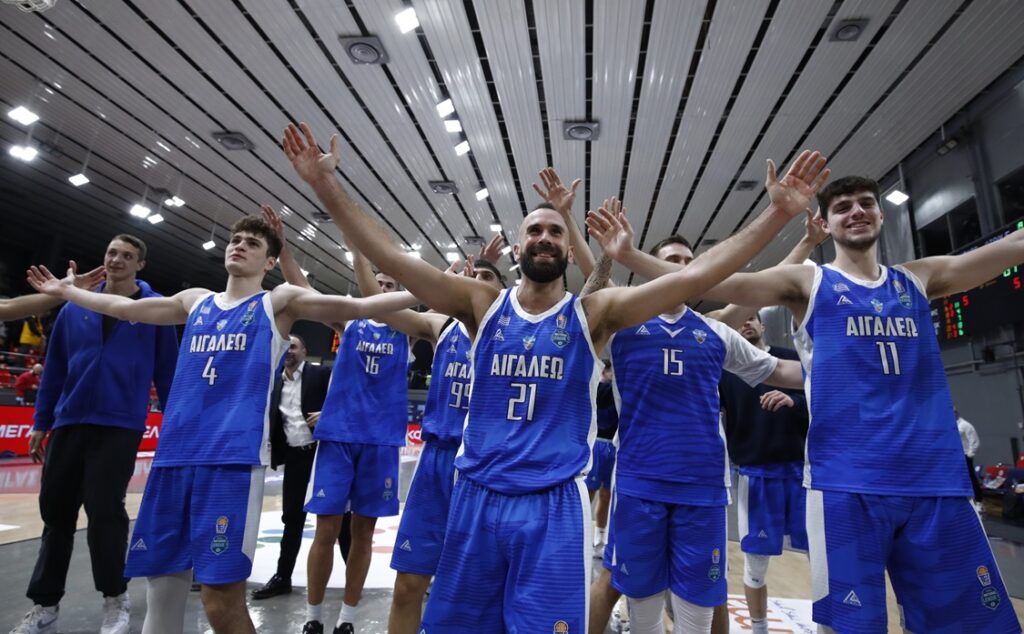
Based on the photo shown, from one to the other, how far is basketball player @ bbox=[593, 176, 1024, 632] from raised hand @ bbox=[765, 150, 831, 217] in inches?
18.1

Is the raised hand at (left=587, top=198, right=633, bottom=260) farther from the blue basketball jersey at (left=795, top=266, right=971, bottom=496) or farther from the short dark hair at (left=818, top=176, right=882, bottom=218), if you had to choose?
the short dark hair at (left=818, top=176, right=882, bottom=218)

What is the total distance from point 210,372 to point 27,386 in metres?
11.2

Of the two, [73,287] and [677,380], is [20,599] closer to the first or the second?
[73,287]

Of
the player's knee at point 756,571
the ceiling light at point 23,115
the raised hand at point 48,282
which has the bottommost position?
the player's knee at point 756,571

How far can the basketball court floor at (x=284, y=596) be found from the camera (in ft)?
11.1

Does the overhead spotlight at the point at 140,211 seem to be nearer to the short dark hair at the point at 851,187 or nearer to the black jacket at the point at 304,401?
the black jacket at the point at 304,401

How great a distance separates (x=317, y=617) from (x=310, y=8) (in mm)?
6825

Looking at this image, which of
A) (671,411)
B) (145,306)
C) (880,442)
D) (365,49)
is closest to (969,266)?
(880,442)

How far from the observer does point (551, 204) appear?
8.77ft

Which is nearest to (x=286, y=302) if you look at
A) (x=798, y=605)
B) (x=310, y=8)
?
(x=798, y=605)

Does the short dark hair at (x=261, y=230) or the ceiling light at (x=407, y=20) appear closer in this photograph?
the short dark hair at (x=261, y=230)

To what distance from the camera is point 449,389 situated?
3.32 m

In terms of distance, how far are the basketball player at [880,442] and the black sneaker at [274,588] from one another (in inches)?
133

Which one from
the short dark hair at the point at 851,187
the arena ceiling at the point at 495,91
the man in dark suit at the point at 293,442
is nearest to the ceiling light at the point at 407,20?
the arena ceiling at the point at 495,91
